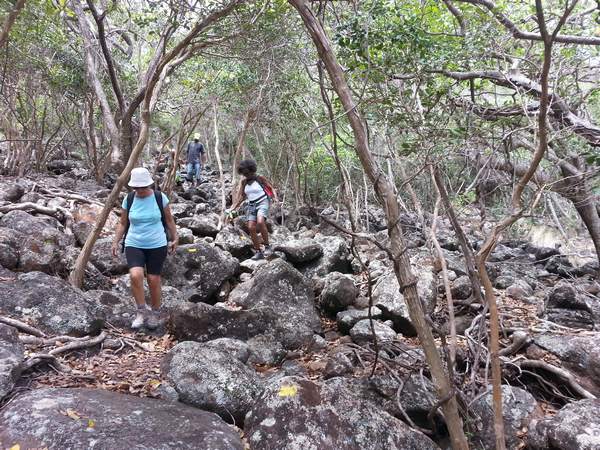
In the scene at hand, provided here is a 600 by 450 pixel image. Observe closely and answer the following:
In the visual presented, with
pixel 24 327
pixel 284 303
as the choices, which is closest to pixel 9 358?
pixel 24 327

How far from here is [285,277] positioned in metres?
5.55

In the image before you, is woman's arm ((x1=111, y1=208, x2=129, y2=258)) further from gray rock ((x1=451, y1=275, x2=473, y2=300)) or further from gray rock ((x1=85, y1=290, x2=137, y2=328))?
gray rock ((x1=451, y1=275, x2=473, y2=300))

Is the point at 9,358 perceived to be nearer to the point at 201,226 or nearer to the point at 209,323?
the point at 209,323

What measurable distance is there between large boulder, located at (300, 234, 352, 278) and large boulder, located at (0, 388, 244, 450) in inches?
177

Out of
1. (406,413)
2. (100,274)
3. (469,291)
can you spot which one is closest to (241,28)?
(100,274)

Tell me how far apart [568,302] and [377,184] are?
4.65 metres

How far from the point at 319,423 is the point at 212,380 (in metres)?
0.88

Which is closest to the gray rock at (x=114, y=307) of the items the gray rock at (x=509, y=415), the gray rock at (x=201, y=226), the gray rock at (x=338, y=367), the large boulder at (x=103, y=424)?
the large boulder at (x=103, y=424)

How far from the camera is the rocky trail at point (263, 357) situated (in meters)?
2.72

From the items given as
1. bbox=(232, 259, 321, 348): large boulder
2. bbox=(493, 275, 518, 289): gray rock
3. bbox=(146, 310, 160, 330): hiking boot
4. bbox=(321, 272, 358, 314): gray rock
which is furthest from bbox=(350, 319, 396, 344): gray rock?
bbox=(493, 275, 518, 289): gray rock

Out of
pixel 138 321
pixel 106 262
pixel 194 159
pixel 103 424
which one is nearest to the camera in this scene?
pixel 103 424

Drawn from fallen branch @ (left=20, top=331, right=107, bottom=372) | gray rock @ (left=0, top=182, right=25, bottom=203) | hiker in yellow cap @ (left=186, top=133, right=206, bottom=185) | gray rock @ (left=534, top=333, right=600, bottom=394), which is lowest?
fallen branch @ (left=20, top=331, right=107, bottom=372)

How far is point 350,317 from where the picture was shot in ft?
17.4

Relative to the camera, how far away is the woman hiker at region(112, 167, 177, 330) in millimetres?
4621
